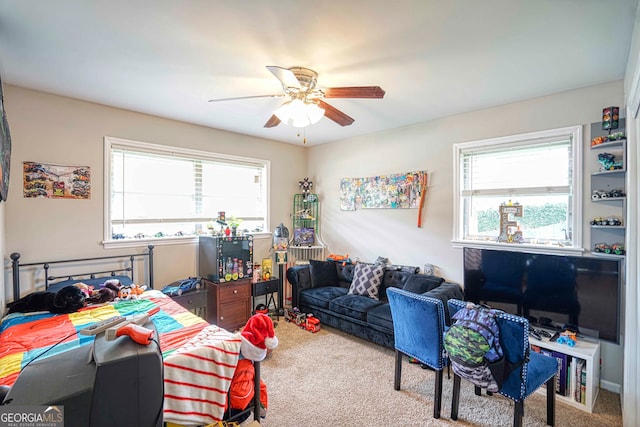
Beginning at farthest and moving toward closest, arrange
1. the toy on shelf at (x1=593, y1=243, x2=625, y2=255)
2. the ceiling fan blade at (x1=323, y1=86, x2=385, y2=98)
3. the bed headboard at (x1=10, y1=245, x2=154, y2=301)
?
the bed headboard at (x1=10, y1=245, x2=154, y2=301), the toy on shelf at (x1=593, y1=243, x2=625, y2=255), the ceiling fan blade at (x1=323, y1=86, x2=385, y2=98)

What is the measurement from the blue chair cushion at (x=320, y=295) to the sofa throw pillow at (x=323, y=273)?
0.11 metres

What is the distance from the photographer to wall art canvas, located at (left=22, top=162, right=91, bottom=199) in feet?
9.18

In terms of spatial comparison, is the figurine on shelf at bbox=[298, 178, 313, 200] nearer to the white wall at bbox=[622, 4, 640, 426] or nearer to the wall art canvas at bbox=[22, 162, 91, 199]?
the wall art canvas at bbox=[22, 162, 91, 199]

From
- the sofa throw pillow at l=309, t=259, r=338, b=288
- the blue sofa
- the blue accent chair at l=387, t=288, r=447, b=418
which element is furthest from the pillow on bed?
the blue accent chair at l=387, t=288, r=447, b=418

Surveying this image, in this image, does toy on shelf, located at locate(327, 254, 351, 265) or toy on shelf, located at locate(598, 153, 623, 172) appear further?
toy on shelf, located at locate(327, 254, 351, 265)

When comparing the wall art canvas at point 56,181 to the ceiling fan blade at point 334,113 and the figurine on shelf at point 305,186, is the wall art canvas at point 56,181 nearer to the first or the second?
the ceiling fan blade at point 334,113

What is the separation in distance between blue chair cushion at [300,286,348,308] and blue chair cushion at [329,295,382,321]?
0.11 m

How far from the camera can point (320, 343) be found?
344 cm

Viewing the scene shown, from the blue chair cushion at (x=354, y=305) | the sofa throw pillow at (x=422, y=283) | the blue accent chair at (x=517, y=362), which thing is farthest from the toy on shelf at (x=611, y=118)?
the blue chair cushion at (x=354, y=305)

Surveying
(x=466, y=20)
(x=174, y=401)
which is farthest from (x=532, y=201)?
(x=174, y=401)

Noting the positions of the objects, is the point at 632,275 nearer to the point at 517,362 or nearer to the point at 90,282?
the point at 517,362

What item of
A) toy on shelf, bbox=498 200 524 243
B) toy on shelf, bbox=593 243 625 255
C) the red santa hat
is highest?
toy on shelf, bbox=498 200 524 243

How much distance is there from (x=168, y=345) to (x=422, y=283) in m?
2.68

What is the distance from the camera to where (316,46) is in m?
2.05
